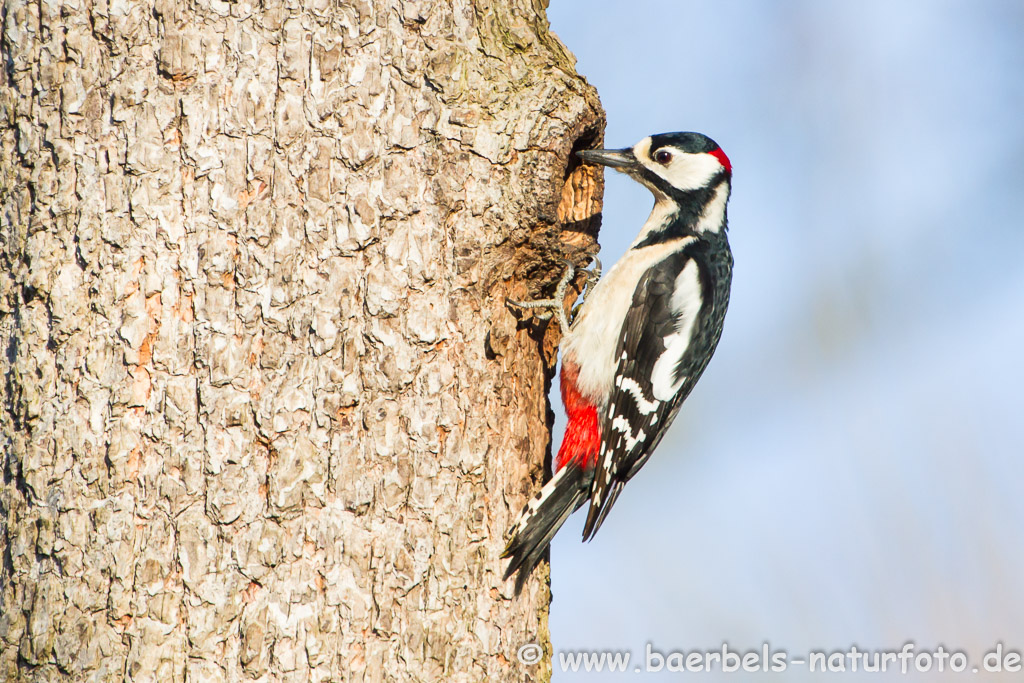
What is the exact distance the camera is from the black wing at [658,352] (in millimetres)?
2826

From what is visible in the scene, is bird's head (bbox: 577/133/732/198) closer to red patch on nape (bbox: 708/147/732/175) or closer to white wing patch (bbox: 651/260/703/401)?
red patch on nape (bbox: 708/147/732/175)

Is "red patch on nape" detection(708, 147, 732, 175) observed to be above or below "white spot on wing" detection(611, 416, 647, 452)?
above

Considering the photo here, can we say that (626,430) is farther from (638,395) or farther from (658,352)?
(658,352)

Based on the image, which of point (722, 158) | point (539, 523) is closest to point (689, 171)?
point (722, 158)

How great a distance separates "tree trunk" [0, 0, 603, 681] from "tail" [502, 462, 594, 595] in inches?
2.4

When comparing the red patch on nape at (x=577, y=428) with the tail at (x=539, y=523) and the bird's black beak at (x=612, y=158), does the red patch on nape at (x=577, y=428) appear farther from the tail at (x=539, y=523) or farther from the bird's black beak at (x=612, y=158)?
the bird's black beak at (x=612, y=158)

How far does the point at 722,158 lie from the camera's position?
11.0 feet

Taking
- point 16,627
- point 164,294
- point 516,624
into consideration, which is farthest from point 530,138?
point 16,627

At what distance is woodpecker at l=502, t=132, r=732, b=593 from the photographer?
272 centimetres

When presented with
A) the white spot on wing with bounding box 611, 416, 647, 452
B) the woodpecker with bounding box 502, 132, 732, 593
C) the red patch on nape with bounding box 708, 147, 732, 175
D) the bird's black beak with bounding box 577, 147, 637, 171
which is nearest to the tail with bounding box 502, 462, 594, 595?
the woodpecker with bounding box 502, 132, 732, 593

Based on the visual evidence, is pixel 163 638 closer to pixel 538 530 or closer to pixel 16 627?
pixel 16 627

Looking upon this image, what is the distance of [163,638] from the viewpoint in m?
1.81

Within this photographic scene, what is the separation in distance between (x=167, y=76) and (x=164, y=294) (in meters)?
0.50

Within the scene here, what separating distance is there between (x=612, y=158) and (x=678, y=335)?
0.65 meters
